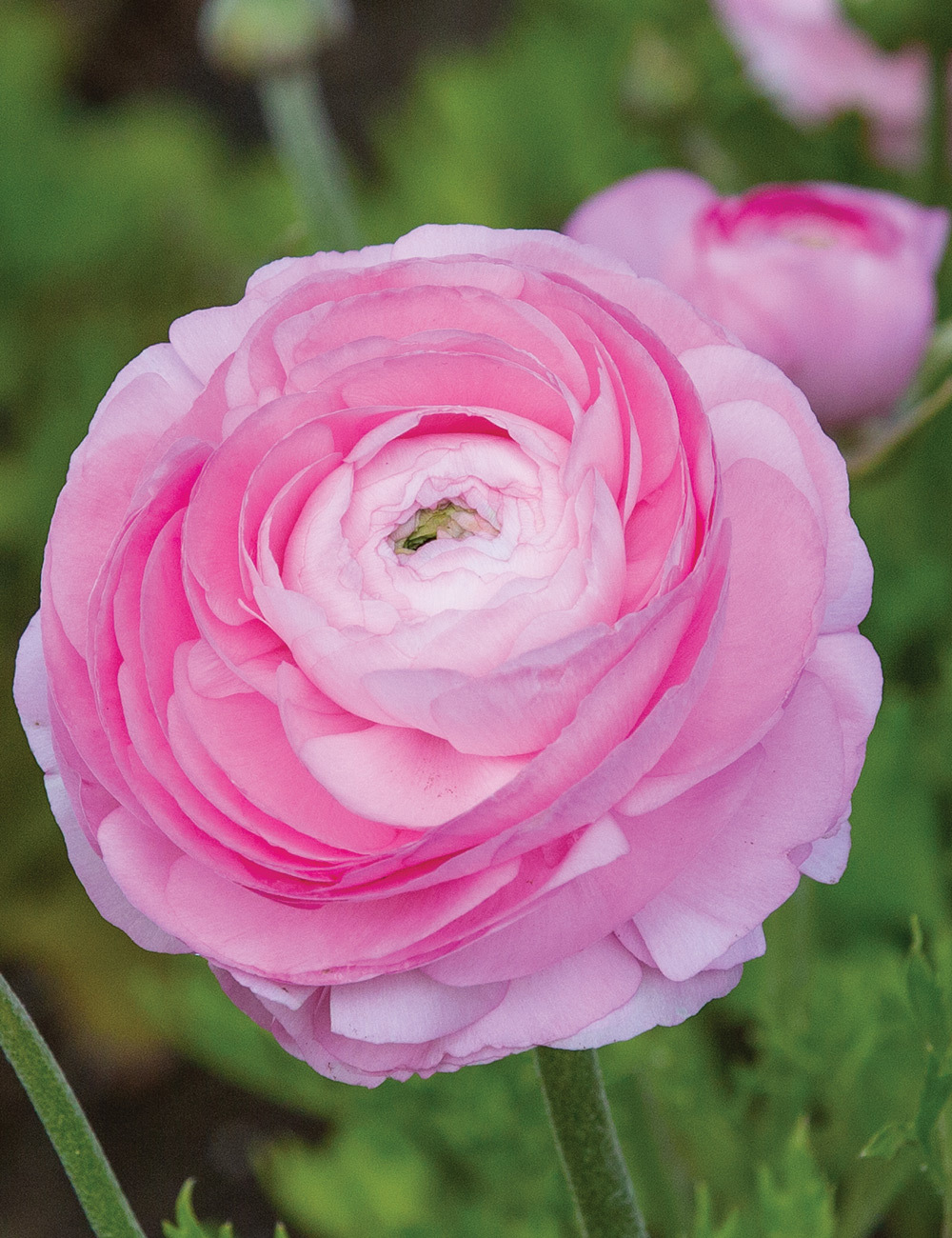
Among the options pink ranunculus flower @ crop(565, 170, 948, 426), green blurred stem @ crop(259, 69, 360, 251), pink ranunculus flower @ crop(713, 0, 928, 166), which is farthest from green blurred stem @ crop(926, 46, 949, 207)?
green blurred stem @ crop(259, 69, 360, 251)

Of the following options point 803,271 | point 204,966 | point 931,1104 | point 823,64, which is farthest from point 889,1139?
point 823,64

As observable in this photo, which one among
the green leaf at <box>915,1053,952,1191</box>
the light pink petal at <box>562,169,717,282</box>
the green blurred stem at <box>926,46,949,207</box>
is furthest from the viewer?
the green blurred stem at <box>926,46,949,207</box>

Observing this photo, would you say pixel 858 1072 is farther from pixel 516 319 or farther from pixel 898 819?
pixel 516 319

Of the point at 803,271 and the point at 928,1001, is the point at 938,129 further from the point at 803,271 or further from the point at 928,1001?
the point at 928,1001

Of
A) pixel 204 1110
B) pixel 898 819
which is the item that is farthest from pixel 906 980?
pixel 204 1110

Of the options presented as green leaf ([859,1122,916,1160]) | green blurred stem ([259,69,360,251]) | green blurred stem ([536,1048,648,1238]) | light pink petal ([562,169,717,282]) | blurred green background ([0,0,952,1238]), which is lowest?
blurred green background ([0,0,952,1238])

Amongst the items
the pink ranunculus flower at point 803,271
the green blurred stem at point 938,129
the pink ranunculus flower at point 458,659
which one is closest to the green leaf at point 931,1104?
the pink ranunculus flower at point 458,659

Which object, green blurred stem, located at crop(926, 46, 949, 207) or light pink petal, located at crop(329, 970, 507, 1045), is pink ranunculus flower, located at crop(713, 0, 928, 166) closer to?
green blurred stem, located at crop(926, 46, 949, 207)
